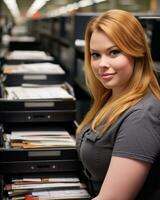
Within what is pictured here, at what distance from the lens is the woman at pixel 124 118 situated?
129 cm

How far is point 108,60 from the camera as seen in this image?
1.39 meters

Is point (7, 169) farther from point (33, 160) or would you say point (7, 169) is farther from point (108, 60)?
point (108, 60)

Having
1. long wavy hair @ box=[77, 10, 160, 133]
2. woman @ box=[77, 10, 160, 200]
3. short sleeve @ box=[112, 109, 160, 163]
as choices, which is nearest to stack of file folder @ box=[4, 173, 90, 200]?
woman @ box=[77, 10, 160, 200]

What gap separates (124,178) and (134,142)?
0.39 ft

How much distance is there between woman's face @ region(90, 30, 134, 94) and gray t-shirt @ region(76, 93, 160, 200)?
4.4 inches

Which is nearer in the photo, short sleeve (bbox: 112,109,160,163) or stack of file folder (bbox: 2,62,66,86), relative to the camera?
short sleeve (bbox: 112,109,160,163)

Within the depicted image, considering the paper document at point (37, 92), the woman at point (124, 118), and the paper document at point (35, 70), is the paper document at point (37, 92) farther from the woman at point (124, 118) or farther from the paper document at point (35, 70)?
the woman at point (124, 118)

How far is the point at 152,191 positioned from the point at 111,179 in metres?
0.16

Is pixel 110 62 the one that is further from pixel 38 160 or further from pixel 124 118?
pixel 38 160

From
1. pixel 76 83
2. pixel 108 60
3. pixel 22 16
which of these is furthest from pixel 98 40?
pixel 22 16

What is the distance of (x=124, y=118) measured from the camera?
1340 millimetres

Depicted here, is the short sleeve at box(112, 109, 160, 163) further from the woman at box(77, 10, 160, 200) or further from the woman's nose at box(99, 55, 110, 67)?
the woman's nose at box(99, 55, 110, 67)

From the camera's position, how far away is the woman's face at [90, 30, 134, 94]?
4.50 ft

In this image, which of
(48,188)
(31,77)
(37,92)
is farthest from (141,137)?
(31,77)
